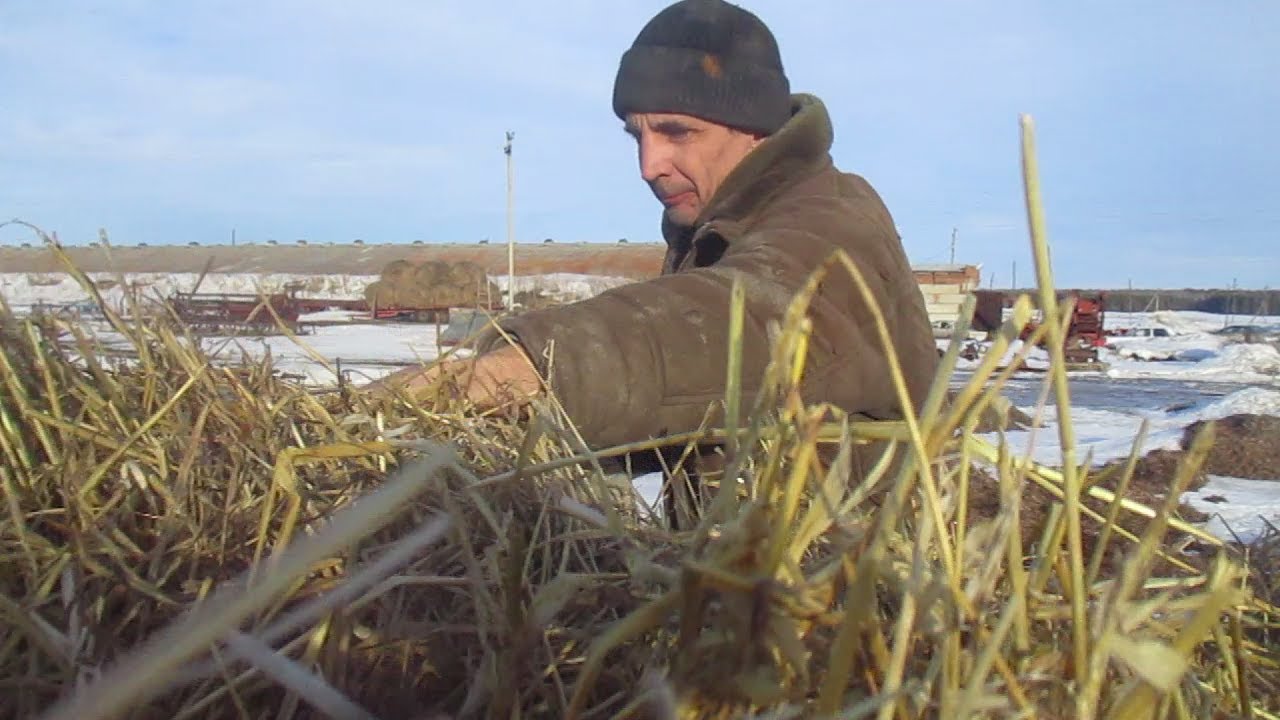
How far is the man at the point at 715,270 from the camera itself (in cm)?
141

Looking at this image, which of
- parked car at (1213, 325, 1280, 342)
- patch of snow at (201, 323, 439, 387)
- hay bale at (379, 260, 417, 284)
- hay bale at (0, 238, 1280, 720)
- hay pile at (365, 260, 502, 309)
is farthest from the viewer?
hay bale at (379, 260, 417, 284)

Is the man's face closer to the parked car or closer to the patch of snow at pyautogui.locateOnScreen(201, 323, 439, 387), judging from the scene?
the patch of snow at pyautogui.locateOnScreen(201, 323, 439, 387)

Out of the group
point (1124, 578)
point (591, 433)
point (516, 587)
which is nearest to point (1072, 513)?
point (1124, 578)

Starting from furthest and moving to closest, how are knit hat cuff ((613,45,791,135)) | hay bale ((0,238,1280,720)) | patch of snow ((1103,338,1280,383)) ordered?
patch of snow ((1103,338,1280,383)) < knit hat cuff ((613,45,791,135)) < hay bale ((0,238,1280,720))

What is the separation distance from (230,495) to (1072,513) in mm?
757

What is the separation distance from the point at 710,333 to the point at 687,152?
3.65 feet

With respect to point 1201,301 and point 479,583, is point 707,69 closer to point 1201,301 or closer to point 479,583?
point 479,583

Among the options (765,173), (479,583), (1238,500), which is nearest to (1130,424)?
Result: (1238,500)

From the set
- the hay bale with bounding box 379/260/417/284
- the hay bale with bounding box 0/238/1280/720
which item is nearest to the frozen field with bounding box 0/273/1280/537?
the hay bale with bounding box 0/238/1280/720

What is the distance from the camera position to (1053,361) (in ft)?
2.00

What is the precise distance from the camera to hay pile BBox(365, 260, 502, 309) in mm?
31594

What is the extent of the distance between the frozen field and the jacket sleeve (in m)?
0.29

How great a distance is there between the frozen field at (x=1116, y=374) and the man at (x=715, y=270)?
26cm

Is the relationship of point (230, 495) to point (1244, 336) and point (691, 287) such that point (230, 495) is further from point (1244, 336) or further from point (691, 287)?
point (1244, 336)
